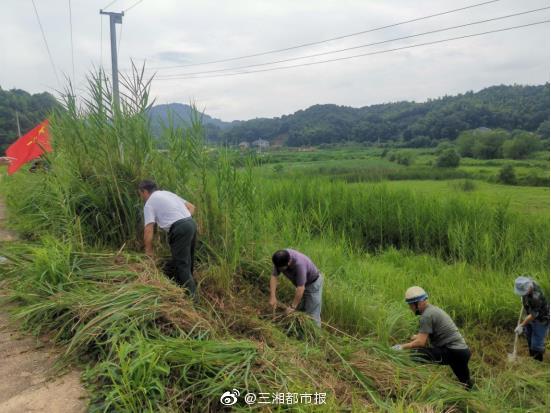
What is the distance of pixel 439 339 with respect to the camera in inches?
159

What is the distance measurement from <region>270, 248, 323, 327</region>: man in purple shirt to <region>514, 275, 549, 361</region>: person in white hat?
7.76ft

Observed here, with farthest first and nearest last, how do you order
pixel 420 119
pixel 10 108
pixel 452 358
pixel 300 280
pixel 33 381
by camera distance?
pixel 420 119, pixel 10 108, pixel 300 280, pixel 452 358, pixel 33 381

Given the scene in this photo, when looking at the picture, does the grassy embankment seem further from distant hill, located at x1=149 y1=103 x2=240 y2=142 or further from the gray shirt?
the gray shirt

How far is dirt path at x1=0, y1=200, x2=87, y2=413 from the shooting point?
2.33 metres

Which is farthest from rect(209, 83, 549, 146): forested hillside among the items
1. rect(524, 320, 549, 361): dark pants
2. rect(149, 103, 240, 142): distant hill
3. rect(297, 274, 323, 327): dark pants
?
rect(524, 320, 549, 361): dark pants

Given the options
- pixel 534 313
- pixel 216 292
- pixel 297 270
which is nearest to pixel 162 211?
pixel 216 292

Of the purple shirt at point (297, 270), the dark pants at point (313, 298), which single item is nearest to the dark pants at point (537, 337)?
the dark pants at point (313, 298)

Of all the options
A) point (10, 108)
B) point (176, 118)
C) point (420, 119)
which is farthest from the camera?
point (420, 119)

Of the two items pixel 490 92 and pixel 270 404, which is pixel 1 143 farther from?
pixel 490 92

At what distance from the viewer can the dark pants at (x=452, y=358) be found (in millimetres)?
3996

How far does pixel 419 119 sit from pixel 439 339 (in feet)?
114

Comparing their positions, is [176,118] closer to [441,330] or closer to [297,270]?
→ [297,270]

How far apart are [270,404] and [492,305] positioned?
4508 millimetres

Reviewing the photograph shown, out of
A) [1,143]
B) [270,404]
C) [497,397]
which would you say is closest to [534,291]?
[497,397]
